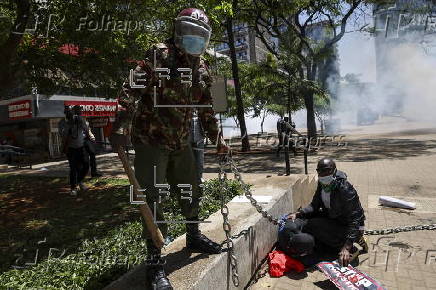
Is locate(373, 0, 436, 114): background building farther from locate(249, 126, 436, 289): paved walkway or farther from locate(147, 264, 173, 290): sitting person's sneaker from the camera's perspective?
locate(147, 264, 173, 290): sitting person's sneaker

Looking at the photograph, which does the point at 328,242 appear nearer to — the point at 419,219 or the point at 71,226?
the point at 419,219

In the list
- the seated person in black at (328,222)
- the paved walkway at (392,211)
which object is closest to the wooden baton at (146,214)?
the paved walkway at (392,211)

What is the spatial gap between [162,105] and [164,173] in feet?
1.65

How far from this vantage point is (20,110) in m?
19.1

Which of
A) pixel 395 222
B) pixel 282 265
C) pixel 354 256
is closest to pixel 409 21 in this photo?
pixel 395 222

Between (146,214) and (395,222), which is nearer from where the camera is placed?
(146,214)

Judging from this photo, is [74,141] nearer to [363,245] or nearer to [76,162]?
[76,162]

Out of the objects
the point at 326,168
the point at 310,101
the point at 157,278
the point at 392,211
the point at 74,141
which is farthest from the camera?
the point at 310,101

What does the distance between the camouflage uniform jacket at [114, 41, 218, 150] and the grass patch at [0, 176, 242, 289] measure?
1259 mm

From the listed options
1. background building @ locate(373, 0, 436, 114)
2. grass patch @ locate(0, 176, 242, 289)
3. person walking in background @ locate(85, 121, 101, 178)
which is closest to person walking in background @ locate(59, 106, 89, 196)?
person walking in background @ locate(85, 121, 101, 178)

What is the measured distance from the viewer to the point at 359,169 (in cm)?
1027

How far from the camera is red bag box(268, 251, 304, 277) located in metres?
3.88

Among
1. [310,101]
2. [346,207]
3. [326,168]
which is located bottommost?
[346,207]

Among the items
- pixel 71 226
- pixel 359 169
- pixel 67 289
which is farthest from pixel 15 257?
pixel 359 169
